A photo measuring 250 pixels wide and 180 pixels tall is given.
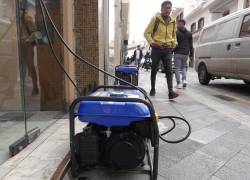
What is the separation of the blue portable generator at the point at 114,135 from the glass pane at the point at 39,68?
1177mm

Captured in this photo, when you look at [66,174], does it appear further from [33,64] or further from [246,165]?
[33,64]

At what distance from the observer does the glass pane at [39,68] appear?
10.8ft

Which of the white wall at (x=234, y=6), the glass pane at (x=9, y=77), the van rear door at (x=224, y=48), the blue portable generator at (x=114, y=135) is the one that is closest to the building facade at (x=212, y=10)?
the white wall at (x=234, y=6)

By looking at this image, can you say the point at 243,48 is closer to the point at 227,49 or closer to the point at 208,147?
the point at 227,49

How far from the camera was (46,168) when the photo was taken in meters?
2.22

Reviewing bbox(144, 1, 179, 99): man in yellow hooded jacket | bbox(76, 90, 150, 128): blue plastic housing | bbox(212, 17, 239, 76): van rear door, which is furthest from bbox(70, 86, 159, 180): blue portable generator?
bbox(212, 17, 239, 76): van rear door

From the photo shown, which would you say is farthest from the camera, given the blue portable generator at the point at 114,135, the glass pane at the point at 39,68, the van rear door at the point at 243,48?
the van rear door at the point at 243,48

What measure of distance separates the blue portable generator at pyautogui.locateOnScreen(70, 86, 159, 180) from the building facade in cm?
1833

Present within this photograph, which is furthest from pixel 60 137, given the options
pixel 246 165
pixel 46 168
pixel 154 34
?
pixel 154 34

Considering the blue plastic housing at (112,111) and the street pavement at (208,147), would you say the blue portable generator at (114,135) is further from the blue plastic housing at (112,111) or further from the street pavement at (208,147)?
the street pavement at (208,147)

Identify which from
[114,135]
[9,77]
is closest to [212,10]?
[9,77]

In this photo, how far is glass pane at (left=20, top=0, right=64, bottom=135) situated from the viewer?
10.8ft

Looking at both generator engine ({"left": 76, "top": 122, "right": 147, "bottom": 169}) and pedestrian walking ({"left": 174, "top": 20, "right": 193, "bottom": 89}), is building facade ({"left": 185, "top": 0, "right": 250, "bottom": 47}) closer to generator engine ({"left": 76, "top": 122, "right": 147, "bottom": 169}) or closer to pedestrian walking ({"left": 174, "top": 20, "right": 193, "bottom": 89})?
pedestrian walking ({"left": 174, "top": 20, "right": 193, "bottom": 89})

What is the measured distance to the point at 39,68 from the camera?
13.2ft
